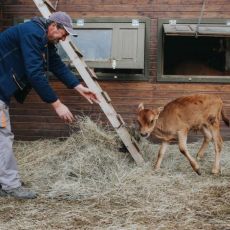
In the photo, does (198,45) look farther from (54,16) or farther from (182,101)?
(54,16)

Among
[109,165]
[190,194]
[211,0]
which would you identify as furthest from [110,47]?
[190,194]

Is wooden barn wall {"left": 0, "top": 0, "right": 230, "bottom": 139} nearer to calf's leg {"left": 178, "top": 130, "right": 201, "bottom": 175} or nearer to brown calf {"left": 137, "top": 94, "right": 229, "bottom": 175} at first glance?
brown calf {"left": 137, "top": 94, "right": 229, "bottom": 175}

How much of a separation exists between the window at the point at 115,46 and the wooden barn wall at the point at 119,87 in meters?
0.16

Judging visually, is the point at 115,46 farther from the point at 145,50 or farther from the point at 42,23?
the point at 42,23

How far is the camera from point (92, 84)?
7367mm

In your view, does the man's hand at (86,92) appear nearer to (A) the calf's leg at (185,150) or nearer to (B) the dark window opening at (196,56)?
(A) the calf's leg at (185,150)

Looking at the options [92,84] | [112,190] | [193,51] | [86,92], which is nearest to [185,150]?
[112,190]

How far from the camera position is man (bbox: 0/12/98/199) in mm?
5875

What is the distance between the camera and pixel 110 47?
960 centimetres

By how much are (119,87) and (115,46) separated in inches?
34.4

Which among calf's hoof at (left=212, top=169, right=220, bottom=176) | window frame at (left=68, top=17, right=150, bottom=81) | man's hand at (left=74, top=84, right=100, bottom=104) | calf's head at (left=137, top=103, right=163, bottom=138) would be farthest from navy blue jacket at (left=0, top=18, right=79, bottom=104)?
window frame at (left=68, top=17, right=150, bottom=81)

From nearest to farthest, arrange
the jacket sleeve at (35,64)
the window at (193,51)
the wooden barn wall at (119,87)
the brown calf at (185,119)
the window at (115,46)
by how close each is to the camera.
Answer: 1. the jacket sleeve at (35,64)
2. the brown calf at (185,119)
3. the window at (193,51)
4. the window at (115,46)
5. the wooden barn wall at (119,87)

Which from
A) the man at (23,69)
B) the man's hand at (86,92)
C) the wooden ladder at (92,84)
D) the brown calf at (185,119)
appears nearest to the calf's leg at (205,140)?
the brown calf at (185,119)

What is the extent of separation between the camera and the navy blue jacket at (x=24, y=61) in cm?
586
